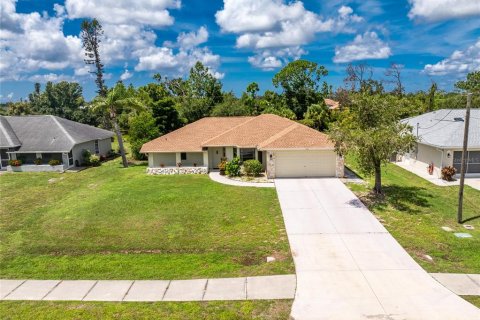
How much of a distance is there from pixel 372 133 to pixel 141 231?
12.9m

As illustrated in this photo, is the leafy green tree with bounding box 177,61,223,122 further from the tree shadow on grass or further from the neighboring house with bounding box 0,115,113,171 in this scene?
the tree shadow on grass

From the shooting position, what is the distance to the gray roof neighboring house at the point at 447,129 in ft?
81.2

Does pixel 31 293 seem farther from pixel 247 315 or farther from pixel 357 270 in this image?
pixel 357 270

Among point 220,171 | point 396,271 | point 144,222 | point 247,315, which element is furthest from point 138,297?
point 220,171

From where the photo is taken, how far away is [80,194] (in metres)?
23.4

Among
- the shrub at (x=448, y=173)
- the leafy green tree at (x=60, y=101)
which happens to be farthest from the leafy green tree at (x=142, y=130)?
the leafy green tree at (x=60, y=101)

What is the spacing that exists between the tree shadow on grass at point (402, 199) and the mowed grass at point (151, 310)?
11141 mm

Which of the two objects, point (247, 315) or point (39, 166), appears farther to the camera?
point (39, 166)

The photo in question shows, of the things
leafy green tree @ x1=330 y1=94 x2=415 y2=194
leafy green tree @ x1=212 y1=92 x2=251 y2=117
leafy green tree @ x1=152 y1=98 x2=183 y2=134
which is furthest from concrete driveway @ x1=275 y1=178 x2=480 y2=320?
leafy green tree @ x1=212 y1=92 x2=251 y2=117

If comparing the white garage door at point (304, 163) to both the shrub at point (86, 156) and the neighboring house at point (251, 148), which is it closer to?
the neighboring house at point (251, 148)

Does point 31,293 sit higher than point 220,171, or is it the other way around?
point 220,171

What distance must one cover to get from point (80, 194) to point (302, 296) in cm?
1831

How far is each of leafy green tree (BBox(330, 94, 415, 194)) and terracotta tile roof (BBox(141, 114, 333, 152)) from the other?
18.9ft

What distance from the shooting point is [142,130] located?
34.2 meters
